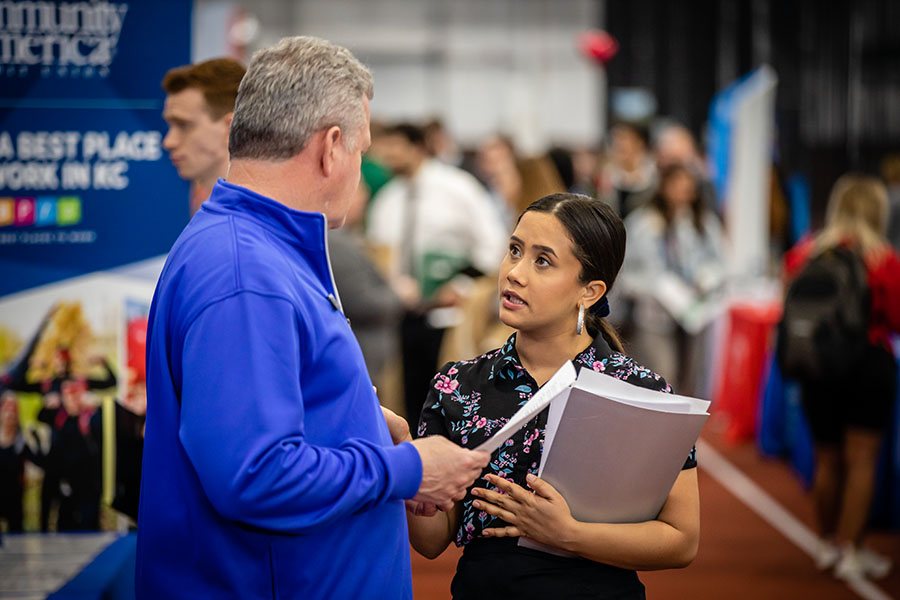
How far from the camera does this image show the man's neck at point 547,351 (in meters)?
1.73

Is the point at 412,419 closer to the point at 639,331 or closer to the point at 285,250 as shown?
the point at 639,331

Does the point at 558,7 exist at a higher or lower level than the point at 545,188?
higher

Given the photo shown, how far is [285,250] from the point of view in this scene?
1.38m

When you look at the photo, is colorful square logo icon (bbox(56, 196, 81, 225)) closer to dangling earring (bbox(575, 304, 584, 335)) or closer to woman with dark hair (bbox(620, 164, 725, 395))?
dangling earring (bbox(575, 304, 584, 335))

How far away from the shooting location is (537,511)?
5.12ft

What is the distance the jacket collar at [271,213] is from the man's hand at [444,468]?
34 centimetres

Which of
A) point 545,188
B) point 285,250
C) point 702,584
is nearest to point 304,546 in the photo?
point 285,250

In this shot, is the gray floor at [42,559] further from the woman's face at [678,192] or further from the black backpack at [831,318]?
the woman's face at [678,192]

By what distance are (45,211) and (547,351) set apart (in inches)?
57.1

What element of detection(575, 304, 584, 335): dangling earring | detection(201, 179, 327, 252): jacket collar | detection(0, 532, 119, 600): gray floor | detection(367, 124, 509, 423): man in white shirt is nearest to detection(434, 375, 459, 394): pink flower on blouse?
detection(575, 304, 584, 335): dangling earring

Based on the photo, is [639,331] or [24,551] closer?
[24,551]

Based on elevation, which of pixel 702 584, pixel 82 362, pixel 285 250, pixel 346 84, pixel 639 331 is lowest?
pixel 702 584

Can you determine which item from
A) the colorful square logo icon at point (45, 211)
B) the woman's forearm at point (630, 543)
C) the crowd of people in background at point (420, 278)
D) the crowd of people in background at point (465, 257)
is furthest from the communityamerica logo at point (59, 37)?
the crowd of people in background at point (465, 257)

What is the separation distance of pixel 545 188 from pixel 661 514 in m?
3.92
